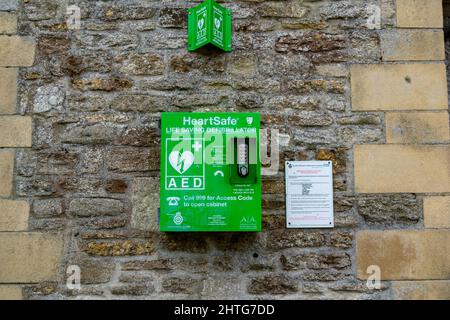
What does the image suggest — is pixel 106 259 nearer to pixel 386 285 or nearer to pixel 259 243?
pixel 259 243

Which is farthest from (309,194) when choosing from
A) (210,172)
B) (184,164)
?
(184,164)

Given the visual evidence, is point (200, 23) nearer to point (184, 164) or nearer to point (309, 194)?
point (184, 164)

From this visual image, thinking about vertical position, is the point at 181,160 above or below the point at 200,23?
below

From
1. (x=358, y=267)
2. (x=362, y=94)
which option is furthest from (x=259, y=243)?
(x=362, y=94)

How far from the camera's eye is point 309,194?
11.8ft

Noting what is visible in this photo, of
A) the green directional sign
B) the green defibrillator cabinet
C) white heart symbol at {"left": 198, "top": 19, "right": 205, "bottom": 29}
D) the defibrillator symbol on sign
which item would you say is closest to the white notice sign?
the green defibrillator cabinet

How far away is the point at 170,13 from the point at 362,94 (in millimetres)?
1356

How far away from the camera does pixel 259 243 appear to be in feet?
11.6

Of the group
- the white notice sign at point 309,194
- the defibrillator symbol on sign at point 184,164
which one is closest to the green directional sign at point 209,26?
the defibrillator symbol on sign at point 184,164

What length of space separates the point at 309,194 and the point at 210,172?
0.65m

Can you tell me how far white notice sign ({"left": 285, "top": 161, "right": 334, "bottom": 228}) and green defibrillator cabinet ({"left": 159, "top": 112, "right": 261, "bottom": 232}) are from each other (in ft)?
0.92

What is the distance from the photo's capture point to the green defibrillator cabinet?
3.37m

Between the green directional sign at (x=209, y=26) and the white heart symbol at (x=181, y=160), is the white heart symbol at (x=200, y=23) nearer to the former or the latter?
the green directional sign at (x=209, y=26)

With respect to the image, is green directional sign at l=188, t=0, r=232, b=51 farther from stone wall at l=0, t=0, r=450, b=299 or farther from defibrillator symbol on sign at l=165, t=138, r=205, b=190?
defibrillator symbol on sign at l=165, t=138, r=205, b=190
